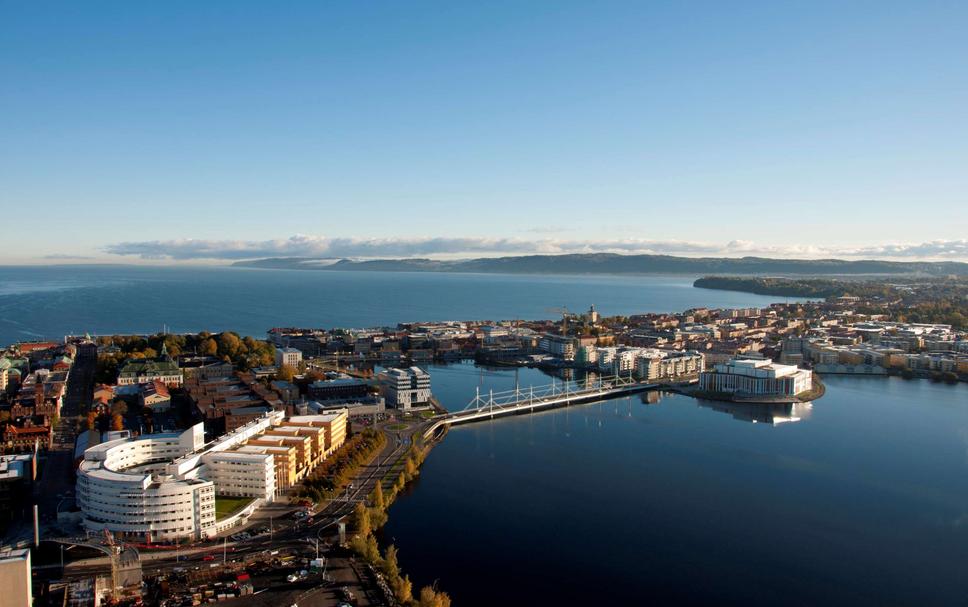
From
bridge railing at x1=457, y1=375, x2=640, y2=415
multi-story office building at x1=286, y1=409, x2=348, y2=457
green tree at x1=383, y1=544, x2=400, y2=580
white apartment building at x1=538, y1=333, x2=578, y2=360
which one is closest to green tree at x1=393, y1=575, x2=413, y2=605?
green tree at x1=383, y1=544, x2=400, y2=580

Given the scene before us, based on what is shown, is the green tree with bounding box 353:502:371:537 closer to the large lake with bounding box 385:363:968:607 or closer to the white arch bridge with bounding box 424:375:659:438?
the large lake with bounding box 385:363:968:607

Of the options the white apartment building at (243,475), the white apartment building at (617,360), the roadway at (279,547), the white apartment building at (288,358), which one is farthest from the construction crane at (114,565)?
the white apartment building at (617,360)

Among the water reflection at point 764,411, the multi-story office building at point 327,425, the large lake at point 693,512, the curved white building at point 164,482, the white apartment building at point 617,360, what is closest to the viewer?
the large lake at point 693,512

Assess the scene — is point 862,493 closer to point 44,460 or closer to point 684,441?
point 684,441

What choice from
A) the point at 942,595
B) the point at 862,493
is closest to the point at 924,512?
the point at 862,493

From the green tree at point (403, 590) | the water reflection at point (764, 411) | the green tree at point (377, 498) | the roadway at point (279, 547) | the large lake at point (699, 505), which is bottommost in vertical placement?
the water reflection at point (764, 411)

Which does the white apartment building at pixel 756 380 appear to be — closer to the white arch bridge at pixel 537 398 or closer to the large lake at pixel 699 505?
the large lake at pixel 699 505
